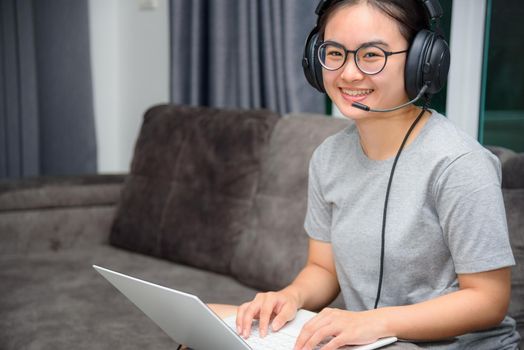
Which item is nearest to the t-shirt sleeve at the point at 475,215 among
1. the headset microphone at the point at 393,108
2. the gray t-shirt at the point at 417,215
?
the gray t-shirt at the point at 417,215

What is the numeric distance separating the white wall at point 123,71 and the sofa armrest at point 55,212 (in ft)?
2.63

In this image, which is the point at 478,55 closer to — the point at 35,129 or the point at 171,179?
the point at 171,179

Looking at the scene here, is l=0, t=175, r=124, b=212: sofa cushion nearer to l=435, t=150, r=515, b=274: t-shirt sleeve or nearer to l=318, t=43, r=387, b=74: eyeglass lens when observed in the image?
l=318, t=43, r=387, b=74: eyeglass lens

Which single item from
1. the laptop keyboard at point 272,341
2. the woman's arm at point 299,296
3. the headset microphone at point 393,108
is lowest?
the laptop keyboard at point 272,341

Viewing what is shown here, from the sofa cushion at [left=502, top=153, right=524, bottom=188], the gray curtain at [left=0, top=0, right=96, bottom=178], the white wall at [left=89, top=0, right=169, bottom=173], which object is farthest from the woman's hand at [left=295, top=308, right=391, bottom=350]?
the gray curtain at [left=0, top=0, right=96, bottom=178]

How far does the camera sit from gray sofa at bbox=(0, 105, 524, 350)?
5.60 ft

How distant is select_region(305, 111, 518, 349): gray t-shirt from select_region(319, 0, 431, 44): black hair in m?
0.15

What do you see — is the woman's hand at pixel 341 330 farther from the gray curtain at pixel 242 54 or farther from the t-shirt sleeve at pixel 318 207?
the gray curtain at pixel 242 54

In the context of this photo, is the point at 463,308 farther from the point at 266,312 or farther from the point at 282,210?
the point at 282,210

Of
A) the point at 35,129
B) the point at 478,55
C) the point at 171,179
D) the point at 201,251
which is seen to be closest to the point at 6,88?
the point at 35,129

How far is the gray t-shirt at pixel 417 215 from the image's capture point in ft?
3.61

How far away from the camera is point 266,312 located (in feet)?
3.85

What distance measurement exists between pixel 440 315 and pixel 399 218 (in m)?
0.17

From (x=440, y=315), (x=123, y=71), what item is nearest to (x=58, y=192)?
(x=123, y=71)
